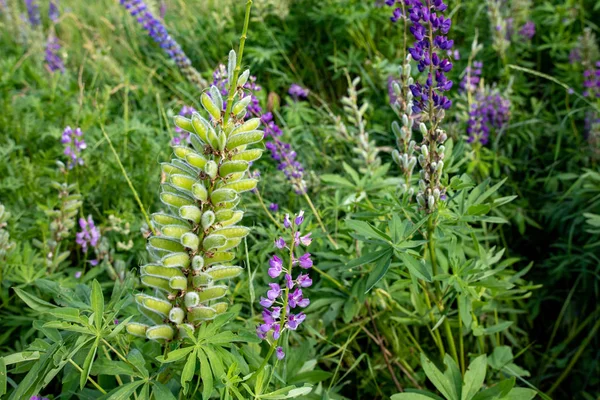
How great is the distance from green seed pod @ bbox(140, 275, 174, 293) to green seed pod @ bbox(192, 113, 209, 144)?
0.34m

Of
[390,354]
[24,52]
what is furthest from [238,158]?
[24,52]

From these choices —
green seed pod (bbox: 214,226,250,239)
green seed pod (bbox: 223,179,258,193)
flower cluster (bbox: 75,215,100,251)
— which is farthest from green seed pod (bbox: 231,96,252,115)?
flower cluster (bbox: 75,215,100,251)

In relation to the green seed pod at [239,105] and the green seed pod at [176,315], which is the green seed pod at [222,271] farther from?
the green seed pod at [239,105]

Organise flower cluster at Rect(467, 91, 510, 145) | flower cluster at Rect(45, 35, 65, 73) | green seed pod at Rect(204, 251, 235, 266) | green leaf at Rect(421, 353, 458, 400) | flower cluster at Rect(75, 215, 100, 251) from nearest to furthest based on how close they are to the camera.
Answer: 1. green seed pod at Rect(204, 251, 235, 266)
2. green leaf at Rect(421, 353, 458, 400)
3. flower cluster at Rect(75, 215, 100, 251)
4. flower cluster at Rect(467, 91, 510, 145)
5. flower cluster at Rect(45, 35, 65, 73)

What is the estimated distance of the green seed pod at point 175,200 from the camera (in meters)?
1.33

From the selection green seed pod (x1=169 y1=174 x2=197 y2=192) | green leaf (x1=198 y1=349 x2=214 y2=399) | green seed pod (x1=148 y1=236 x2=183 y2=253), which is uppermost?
green seed pod (x1=169 y1=174 x2=197 y2=192)

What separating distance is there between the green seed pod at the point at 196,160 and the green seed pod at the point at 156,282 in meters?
0.28

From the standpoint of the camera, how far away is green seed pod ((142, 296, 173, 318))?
136 cm

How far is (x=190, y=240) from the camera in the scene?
1.32 metres

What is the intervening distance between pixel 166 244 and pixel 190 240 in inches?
3.2

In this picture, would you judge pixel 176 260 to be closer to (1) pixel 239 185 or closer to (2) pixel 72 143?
Result: (1) pixel 239 185

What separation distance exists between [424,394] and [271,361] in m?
0.48

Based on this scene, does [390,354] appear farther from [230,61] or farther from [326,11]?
[326,11]

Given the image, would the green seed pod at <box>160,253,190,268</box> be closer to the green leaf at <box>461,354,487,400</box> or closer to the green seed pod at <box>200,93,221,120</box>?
the green seed pod at <box>200,93,221,120</box>
